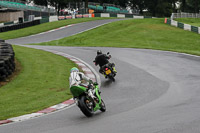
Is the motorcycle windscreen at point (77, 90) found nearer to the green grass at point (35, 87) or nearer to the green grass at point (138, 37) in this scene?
the green grass at point (35, 87)

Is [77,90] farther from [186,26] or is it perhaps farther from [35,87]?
[186,26]

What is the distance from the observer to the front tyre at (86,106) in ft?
31.0

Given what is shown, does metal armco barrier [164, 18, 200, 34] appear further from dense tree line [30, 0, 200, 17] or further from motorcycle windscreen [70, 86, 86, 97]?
dense tree line [30, 0, 200, 17]

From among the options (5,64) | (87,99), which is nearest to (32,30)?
(5,64)

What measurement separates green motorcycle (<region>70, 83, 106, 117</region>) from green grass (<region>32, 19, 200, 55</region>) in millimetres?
18593

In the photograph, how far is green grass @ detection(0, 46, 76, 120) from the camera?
11156mm

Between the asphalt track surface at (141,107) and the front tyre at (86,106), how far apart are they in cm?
15

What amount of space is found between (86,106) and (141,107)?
5.40 feet

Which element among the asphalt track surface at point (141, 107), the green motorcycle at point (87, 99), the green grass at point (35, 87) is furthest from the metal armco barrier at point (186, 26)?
the green motorcycle at point (87, 99)

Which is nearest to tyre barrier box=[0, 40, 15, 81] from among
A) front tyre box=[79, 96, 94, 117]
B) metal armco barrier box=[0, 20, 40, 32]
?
front tyre box=[79, 96, 94, 117]

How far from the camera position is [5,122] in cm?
952

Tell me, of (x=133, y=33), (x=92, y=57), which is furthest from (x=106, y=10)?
(x=92, y=57)

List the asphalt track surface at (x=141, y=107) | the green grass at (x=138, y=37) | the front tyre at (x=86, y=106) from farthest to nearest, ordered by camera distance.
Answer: the green grass at (x=138, y=37), the front tyre at (x=86, y=106), the asphalt track surface at (x=141, y=107)

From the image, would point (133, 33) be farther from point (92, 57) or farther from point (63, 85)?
point (63, 85)
